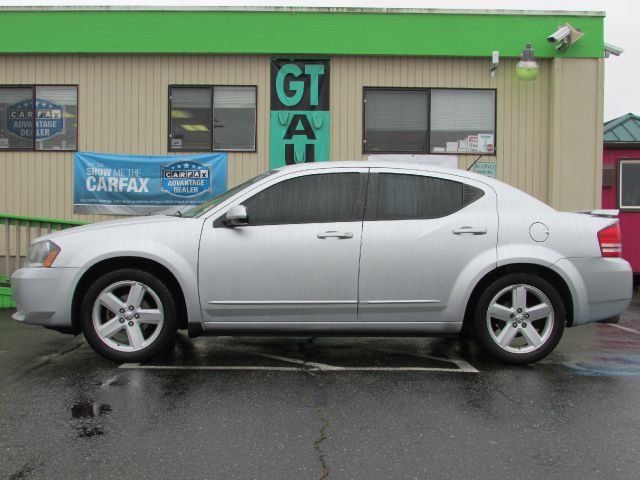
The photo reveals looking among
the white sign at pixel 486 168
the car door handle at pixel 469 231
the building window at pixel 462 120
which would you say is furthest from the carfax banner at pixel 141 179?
the car door handle at pixel 469 231

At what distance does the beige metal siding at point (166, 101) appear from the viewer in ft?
40.1

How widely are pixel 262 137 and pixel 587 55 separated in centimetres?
574

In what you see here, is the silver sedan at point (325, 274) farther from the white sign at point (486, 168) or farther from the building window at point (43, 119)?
the building window at point (43, 119)

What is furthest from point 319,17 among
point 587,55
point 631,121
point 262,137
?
point 631,121

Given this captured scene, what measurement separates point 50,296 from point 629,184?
11.8 meters

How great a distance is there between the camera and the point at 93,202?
40.0 ft

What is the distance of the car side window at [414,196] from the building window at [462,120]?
6671 mm

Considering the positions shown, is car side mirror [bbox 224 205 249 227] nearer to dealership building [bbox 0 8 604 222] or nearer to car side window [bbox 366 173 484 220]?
car side window [bbox 366 173 484 220]

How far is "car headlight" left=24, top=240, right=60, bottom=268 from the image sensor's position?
18.5ft

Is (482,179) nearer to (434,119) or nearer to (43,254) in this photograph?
(43,254)

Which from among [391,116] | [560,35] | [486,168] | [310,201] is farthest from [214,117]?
[310,201]

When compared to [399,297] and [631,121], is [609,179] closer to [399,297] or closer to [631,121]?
[631,121]

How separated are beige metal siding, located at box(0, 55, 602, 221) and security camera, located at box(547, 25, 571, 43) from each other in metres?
0.52

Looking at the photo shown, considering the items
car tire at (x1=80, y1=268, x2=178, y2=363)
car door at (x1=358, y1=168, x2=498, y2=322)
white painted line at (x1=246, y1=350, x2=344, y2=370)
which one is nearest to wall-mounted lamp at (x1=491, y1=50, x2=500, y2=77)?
car door at (x1=358, y1=168, x2=498, y2=322)
